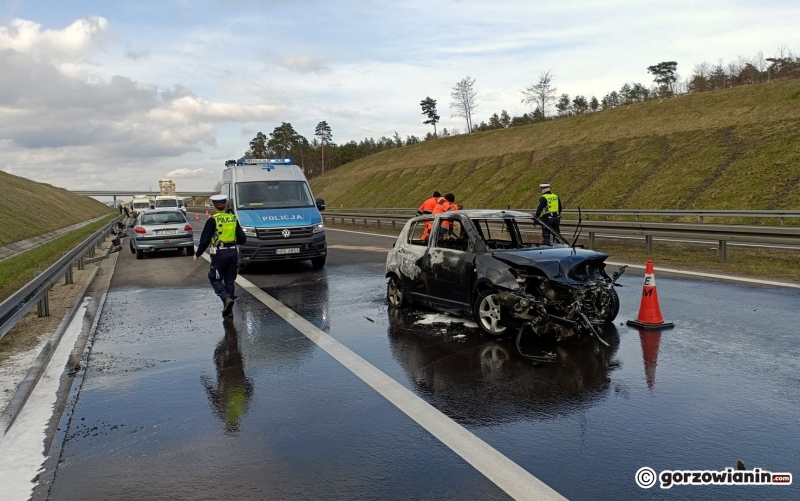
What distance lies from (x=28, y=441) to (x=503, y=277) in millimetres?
4947

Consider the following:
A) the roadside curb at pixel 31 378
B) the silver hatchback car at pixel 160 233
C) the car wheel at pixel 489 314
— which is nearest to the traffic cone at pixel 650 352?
the car wheel at pixel 489 314

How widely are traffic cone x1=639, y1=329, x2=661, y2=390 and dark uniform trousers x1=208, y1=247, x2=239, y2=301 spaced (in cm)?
595

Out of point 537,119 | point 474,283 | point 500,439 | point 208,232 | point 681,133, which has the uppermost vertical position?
point 537,119

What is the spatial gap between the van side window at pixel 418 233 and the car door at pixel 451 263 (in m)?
0.48

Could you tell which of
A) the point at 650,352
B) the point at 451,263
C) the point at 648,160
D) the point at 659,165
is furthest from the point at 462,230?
the point at 648,160

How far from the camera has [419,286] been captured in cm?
899

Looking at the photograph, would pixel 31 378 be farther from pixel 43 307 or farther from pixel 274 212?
pixel 274 212

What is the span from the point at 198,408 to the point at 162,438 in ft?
2.19

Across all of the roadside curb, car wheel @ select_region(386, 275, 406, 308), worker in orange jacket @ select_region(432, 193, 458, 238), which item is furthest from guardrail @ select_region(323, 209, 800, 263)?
the roadside curb

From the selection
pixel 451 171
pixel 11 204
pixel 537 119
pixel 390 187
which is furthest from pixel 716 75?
pixel 11 204

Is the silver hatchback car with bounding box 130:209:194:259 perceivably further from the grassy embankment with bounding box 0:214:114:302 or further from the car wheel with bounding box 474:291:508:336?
the car wheel with bounding box 474:291:508:336

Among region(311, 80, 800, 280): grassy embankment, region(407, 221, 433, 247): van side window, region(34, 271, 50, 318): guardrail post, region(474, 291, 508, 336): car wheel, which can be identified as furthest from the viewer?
region(311, 80, 800, 280): grassy embankment

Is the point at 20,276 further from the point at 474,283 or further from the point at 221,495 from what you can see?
the point at 221,495

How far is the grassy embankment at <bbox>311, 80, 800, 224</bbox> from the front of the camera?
31.3m
